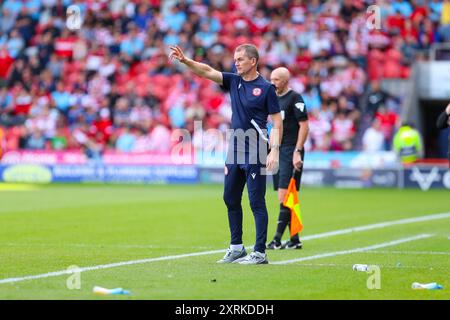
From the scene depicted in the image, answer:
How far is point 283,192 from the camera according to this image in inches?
573

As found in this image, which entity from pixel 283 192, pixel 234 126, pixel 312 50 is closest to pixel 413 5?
pixel 312 50

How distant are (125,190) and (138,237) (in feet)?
44.9

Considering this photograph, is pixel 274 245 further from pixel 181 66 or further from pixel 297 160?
pixel 181 66

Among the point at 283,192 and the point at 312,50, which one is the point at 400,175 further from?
the point at 283,192

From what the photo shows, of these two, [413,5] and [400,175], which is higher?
[413,5]

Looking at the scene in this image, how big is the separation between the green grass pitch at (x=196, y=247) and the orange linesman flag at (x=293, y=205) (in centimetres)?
37

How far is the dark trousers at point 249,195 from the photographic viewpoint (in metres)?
11.6

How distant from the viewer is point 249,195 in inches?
461

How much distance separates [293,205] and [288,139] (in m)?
0.97

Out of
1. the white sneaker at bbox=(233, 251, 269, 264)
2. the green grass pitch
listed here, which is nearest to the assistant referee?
the green grass pitch

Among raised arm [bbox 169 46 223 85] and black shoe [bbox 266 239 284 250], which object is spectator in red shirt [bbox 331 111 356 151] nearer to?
black shoe [bbox 266 239 284 250]

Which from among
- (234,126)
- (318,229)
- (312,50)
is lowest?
(318,229)

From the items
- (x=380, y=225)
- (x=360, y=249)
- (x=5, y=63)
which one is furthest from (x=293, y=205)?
(x=5, y=63)

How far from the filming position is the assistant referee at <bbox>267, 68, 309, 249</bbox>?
14273mm
